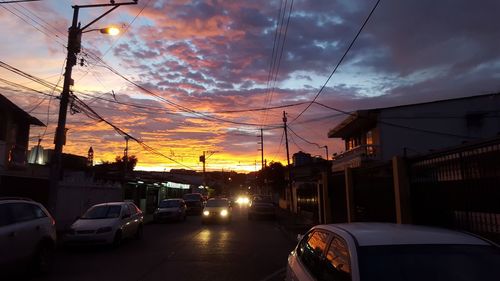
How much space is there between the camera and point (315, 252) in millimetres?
5340

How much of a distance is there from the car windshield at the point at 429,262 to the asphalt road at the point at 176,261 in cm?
680

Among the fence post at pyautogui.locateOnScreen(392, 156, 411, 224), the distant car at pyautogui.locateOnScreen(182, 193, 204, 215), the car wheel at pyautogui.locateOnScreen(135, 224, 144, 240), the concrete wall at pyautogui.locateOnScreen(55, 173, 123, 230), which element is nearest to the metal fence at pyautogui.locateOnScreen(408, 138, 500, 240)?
the fence post at pyautogui.locateOnScreen(392, 156, 411, 224)

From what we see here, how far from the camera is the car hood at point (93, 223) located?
627 inches

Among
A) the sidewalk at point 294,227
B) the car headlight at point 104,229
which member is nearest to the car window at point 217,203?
the sidewalk at point 294,227

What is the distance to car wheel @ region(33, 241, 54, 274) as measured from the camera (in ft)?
34.0

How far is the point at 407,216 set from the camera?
1137 cm

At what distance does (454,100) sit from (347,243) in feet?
87.3

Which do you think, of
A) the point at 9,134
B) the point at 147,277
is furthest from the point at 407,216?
the point at 9,134

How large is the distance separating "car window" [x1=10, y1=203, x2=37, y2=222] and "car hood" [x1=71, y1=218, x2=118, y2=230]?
17.2ft

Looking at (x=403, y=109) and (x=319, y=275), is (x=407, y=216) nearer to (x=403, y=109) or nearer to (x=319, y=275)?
(x=319, y=275)

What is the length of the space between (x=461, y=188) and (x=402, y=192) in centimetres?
258

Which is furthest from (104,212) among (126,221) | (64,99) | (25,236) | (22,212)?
(25,236)

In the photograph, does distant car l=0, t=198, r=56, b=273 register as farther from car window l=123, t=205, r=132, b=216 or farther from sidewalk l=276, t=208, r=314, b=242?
sidewalk l=276, t=208, r=314, b=242

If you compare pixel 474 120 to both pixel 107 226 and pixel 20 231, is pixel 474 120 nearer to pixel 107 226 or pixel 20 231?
pixel 107 226
